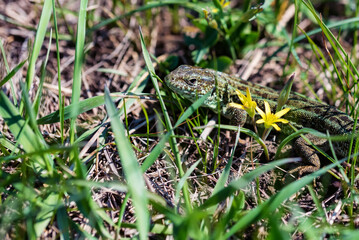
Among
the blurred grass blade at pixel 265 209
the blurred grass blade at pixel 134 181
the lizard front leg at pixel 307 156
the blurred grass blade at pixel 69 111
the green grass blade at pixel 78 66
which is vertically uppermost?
the green grass blade at pixel 78 66

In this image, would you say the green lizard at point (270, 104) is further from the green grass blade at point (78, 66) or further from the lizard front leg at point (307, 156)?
the green grass blade at point (78, 66)

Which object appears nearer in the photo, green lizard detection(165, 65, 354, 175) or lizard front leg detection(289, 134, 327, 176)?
lizard front leg detection(289, 134, 327, 176)

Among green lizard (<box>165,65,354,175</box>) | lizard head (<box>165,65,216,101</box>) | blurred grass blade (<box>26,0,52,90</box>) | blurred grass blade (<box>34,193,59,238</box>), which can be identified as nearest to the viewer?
blurred grass blade (<box>34,193,59,238</box>)

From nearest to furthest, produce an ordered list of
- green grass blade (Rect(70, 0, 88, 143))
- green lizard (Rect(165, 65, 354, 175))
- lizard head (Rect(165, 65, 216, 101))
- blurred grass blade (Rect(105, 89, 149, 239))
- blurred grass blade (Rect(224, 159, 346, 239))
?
blurred grass blade (Rect(105, 89, 149, 239))
blurred grass blade (Rect(224, 159, 346, 239))
green grass blade (Rect(70, 0, 88, 143))
green lizard (Rect(165, 65, 354, 175))
lizard head (Rect(165, 65, 216, 101))

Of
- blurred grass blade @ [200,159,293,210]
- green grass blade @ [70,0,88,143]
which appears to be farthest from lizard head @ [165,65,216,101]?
blurred grass blade @ [200,159,293,210]

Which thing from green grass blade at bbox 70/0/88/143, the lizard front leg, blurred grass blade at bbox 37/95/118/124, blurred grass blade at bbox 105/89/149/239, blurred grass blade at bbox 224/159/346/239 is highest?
green grass blade at bbox 70/0/88/143

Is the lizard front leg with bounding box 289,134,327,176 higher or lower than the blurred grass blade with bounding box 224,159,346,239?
lower

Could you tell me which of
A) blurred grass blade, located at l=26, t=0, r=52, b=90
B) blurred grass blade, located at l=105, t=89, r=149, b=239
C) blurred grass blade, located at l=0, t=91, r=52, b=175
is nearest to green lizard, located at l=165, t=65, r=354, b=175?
blurred grass blade, located at l=26, t=0, r=52, b=90

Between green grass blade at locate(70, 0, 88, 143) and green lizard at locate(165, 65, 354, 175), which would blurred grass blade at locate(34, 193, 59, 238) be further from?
green lizard at locate(165, 65, 354, 175)

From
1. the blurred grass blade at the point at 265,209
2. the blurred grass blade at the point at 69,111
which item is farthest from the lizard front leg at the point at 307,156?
the blurred grass blade at the point at 69,111
